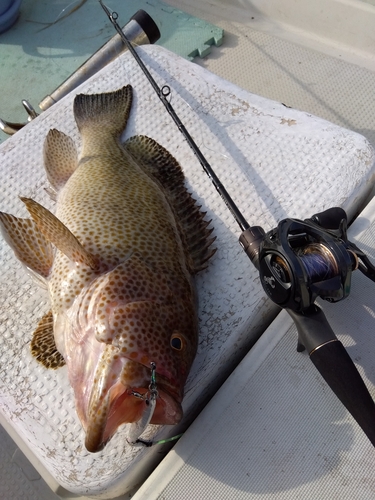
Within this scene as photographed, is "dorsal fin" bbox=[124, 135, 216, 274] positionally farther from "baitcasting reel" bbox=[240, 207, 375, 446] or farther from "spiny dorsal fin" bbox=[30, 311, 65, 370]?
"spiny dorsal fin" bbox=[30, 311, 65, 370]

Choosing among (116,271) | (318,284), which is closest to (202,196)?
(116,271)

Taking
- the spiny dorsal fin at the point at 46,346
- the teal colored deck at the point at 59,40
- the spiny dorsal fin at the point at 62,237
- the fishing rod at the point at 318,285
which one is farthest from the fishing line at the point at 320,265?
the teal colored deck at the point at 59,40

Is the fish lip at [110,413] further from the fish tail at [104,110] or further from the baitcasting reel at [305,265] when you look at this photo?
the fish tail at [104,110]

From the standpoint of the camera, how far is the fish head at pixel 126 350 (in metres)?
1.42

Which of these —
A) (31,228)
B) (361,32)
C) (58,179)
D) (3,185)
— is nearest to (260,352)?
(31,228)

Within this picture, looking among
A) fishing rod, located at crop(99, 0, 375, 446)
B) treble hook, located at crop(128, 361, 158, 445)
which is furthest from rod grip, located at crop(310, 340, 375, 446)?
treble hook, located at crop(128, 361, 158, 445)

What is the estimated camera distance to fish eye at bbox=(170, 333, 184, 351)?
5.21 feet

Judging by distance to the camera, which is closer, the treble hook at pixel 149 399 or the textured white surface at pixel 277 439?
the treble hook at pixel 149 399

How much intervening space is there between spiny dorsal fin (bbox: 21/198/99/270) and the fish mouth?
520 millimetres

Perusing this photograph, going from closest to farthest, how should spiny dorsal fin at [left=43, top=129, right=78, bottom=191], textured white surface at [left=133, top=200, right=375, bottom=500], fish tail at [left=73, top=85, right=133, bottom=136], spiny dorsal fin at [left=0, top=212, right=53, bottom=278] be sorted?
textured white surface at [left=133, top=200, right=375, bottom=500]
spiny dorsal fin at [left=0, top=212, right=53, bottom=278]
spiny dorsal fin at [left=43, top=129, right=78, bottom=191]
fish tail at [left=73, top=85, right=133, bottom=136]

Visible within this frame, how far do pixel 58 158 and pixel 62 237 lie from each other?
3.20 ft

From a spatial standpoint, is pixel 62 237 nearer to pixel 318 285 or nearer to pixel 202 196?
pixel 202 196

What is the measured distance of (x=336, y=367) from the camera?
4.85 feet

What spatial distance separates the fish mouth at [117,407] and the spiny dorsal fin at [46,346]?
1.81 feet
